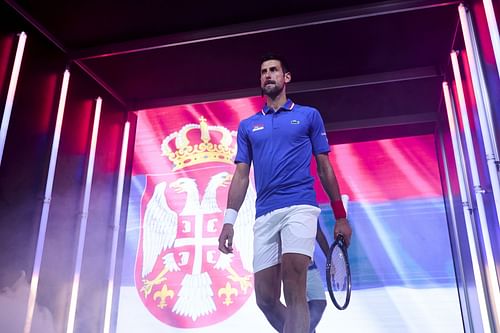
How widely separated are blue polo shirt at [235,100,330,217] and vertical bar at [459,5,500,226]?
3.79 ft

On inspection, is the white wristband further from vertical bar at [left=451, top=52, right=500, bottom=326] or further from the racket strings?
vertical bar at [left=451, top=52, right=500, bottom=326]

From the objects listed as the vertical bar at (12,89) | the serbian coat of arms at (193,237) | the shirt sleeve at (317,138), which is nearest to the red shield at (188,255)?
the serbian coat of arms at (193,237)

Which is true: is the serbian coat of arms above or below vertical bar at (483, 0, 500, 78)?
below

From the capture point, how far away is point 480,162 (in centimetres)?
307

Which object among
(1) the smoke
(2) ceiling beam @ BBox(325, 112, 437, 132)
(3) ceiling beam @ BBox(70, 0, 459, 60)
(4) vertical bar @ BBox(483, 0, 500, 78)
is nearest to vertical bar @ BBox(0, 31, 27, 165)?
(3) ceiling beam @ BBox(70, 0, 459, 60)

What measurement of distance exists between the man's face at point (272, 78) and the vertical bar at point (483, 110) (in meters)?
1.37

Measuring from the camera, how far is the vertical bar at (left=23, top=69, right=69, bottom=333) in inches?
115

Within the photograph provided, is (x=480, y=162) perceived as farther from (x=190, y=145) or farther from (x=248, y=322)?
(x=190, y=145)

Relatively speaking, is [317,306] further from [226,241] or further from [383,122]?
[383,122]

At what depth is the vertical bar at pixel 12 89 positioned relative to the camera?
2.87 meters

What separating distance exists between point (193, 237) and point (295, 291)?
219cm

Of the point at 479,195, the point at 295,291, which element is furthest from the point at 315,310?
the point at 479,195

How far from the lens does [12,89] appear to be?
2973 mm

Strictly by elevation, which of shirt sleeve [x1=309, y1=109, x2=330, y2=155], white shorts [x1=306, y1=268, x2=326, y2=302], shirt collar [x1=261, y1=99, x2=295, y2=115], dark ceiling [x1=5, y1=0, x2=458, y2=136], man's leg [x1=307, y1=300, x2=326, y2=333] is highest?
dark ceiling [x1=5, y1=0, x2=458, y2=136]
